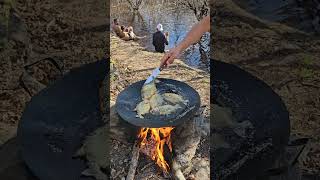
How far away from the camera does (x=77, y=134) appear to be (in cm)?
279

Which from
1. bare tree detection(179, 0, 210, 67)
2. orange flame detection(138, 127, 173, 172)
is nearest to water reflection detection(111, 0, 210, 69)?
bare tree detection(179, 0, 210, 67)

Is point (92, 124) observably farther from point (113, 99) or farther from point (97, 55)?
point (97, 55)

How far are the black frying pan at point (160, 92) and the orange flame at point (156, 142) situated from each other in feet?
0.13

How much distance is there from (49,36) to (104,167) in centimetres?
252

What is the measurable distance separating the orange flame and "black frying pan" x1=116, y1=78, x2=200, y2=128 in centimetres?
4

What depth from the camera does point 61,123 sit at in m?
2.83

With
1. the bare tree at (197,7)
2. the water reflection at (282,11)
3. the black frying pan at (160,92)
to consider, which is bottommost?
the black frying pan at (160,92)

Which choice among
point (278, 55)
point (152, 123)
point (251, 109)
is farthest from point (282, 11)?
point (152, 123)

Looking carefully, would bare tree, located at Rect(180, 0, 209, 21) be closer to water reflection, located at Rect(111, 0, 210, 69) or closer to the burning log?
water reflection, located at Rect(111, 0, 210, 69)

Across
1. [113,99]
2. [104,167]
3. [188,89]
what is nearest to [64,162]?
[104,167]

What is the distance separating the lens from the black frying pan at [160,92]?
8.84 ft

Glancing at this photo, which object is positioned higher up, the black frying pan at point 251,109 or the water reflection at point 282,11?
the water reflection at point 282,11

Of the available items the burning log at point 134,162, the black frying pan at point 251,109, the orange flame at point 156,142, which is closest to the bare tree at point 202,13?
the black frying pan at point 251,109

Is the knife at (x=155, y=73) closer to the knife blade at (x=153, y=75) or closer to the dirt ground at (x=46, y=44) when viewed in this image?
the knife blade at (x=153, y=75)
